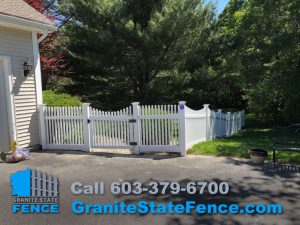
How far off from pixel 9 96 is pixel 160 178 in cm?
453

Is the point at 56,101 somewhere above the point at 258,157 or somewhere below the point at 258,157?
above

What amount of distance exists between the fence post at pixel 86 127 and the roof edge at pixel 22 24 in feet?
8.09

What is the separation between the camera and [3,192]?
193 inches

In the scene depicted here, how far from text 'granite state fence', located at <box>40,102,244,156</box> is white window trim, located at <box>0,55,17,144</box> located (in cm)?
82

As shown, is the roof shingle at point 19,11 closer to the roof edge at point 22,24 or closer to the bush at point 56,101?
the roof edge at point 22,24

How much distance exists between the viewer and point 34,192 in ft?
15.4

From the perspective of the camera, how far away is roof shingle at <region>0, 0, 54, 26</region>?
7484mm

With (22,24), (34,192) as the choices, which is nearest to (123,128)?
(34,192)

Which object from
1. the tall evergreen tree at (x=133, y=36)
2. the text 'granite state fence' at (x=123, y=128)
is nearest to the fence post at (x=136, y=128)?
the text 'granite state fence' at (x=123, y=128)

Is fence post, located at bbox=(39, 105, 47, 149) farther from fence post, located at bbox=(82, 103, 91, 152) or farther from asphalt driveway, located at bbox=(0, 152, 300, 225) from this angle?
fence post, located at bbox=(82, 103, 91, 152)

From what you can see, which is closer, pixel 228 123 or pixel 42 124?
pixel 42 124

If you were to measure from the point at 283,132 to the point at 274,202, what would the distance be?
101 inches

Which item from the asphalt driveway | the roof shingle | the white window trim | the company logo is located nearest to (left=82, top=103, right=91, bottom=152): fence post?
the asphalt driveway

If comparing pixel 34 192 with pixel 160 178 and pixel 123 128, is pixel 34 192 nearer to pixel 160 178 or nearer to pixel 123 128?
pixel 160 178
